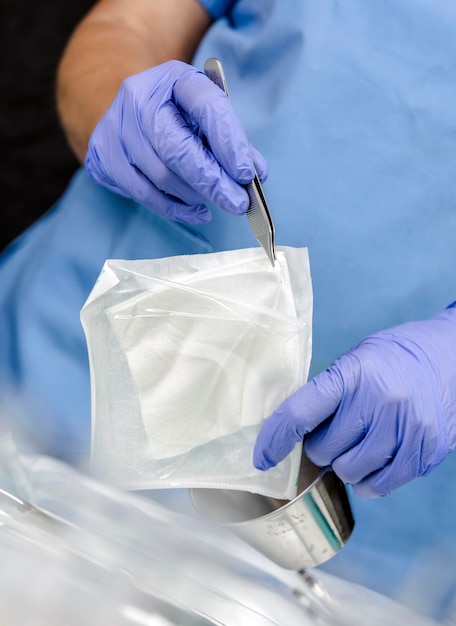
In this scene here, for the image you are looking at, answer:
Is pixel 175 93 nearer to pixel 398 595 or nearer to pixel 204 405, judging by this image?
pixel 204 405

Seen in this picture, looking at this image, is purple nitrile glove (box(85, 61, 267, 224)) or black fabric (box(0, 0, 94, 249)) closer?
purple nitrile glove (box(85, 61, 267, 224))

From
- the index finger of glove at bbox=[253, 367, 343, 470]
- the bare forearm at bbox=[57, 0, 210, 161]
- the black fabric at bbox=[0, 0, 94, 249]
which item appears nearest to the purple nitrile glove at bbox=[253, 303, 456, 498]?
the index finger of glove at bbox=[253, 367, 343, 470]

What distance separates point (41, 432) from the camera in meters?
0.91

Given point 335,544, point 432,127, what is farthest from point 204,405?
point 432,127

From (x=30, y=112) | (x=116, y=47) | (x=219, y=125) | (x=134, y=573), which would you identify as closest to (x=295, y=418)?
(x=134, y=573)

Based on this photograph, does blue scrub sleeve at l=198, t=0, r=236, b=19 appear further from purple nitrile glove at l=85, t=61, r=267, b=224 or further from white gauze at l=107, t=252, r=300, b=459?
white gauze at l=107, t=252, r=300, b=459

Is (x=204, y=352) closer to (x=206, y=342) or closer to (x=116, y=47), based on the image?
(x=206, y=342)

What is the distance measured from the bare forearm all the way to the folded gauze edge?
1.59 ft

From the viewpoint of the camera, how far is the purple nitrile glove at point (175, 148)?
0.70 meters

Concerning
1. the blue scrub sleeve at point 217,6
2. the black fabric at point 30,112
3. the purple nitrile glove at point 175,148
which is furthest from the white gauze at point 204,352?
the black fabric at point 30,112

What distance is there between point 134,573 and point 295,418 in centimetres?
20

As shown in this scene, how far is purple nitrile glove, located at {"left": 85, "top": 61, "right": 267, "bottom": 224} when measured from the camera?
701 millimetres

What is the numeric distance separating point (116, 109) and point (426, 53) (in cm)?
42

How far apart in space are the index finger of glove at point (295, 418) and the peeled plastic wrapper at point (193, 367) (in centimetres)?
2
